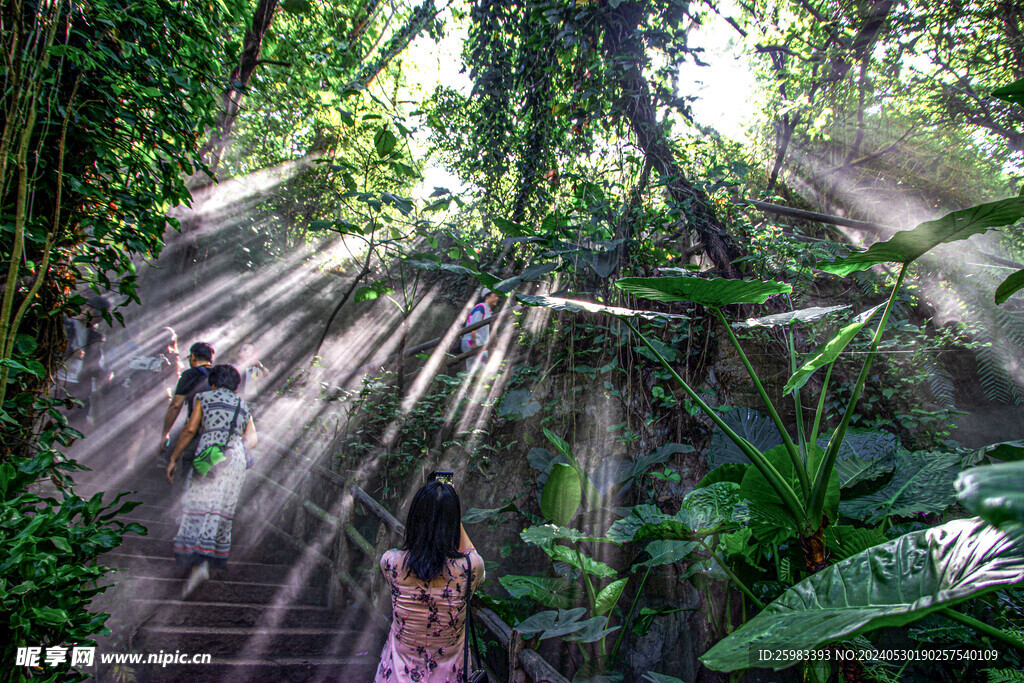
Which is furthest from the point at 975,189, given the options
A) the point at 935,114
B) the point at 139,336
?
the point at 139,336

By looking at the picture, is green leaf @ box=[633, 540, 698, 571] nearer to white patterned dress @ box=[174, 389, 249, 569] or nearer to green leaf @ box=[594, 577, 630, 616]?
green leaf @ box=[594, 577, 630, 616]

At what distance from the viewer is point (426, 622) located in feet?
7.00

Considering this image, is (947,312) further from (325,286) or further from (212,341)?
(212,341)

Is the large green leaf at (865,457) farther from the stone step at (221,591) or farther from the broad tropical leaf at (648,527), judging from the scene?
the stone step at (221,591)

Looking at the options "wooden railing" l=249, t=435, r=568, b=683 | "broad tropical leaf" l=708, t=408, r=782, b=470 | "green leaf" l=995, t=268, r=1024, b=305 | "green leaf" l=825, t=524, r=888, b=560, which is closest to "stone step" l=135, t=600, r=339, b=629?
"wooden railing" l=249, t=435, r=568, b=683

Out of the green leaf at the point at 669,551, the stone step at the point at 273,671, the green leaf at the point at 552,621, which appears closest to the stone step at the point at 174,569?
the stone step at the point at 273,671

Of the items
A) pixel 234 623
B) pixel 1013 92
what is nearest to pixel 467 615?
pixel 1013 92

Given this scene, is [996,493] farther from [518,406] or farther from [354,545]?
[354,545]

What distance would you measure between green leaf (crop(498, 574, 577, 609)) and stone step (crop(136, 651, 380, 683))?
1.93 m

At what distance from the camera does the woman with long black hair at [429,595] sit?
2.14 m

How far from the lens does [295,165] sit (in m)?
9.95

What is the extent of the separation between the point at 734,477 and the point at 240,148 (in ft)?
38.6

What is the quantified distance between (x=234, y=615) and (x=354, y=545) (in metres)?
1.00

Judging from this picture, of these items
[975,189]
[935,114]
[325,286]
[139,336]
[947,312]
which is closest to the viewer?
[947,312]
